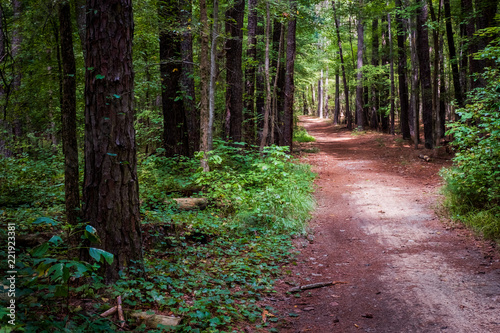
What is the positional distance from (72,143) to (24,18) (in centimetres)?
458

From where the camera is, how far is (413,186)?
10672 millimetres

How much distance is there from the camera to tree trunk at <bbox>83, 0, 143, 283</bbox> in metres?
3.61

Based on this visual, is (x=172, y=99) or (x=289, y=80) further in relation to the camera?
(x=289, y=80)

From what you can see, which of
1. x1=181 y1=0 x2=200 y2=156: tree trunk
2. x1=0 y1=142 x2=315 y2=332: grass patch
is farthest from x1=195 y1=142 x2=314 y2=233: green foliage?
x1=181 y1=0 x2=200 y2=156: tree trunk

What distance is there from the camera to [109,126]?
3648 mm

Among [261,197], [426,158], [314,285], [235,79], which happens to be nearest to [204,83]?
[235,79]

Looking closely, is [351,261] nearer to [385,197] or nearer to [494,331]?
[494,331]

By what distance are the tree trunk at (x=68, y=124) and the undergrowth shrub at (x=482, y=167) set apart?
22.1 ft

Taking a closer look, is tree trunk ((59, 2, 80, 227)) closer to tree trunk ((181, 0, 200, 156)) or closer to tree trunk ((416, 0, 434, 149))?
tree trunk ((181, 0, 200, 156))

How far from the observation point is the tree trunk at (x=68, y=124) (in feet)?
14.6

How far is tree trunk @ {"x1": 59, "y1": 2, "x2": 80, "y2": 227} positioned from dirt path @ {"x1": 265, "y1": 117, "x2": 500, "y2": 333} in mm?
3100

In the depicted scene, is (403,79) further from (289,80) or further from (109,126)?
(109,126)

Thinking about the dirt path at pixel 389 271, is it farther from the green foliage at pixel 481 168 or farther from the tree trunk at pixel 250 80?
the tree trunk at pixel 250 80

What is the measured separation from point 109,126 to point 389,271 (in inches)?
186
